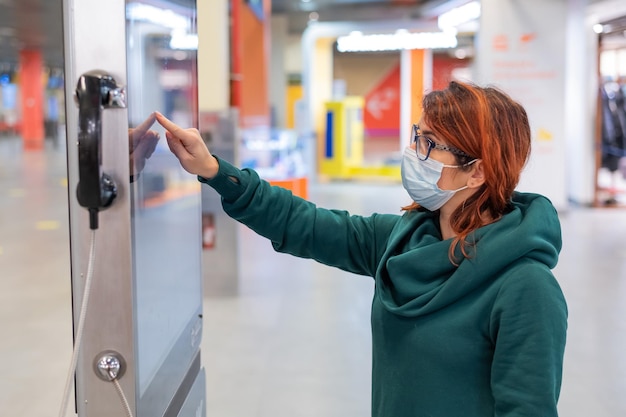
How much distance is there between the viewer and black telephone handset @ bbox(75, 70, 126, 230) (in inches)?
37.1

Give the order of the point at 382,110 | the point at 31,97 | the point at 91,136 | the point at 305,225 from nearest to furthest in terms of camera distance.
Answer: the point at 91,136
the point at 305,225
the point at 382,110
the point at 31,97

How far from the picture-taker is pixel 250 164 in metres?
9.53

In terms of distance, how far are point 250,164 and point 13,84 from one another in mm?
28905

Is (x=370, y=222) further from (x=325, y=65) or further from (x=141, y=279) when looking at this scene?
(x=325, y=65)

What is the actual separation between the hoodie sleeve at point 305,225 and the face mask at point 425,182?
0.70 ft

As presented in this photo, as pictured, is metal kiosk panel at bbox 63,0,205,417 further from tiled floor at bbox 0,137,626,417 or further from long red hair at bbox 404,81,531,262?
tiled floor at bbox 0,137,626,417

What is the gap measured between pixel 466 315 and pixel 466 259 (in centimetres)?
11

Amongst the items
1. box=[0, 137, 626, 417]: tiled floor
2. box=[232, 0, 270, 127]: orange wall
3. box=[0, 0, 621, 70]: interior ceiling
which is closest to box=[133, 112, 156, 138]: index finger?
box=[0, 137, 626, 417]: tiled floor

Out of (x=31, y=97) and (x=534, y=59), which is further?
(x=31, y=97)

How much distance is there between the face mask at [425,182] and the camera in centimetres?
145

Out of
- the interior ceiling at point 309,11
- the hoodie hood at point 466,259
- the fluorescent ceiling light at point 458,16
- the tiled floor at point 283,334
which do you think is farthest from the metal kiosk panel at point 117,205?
the interior ceiling at point 309,11

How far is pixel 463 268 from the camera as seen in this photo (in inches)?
50.6

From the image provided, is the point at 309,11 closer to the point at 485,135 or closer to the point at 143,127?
the point at 485,135

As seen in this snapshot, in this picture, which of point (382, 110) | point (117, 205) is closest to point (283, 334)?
point (117, 205)
